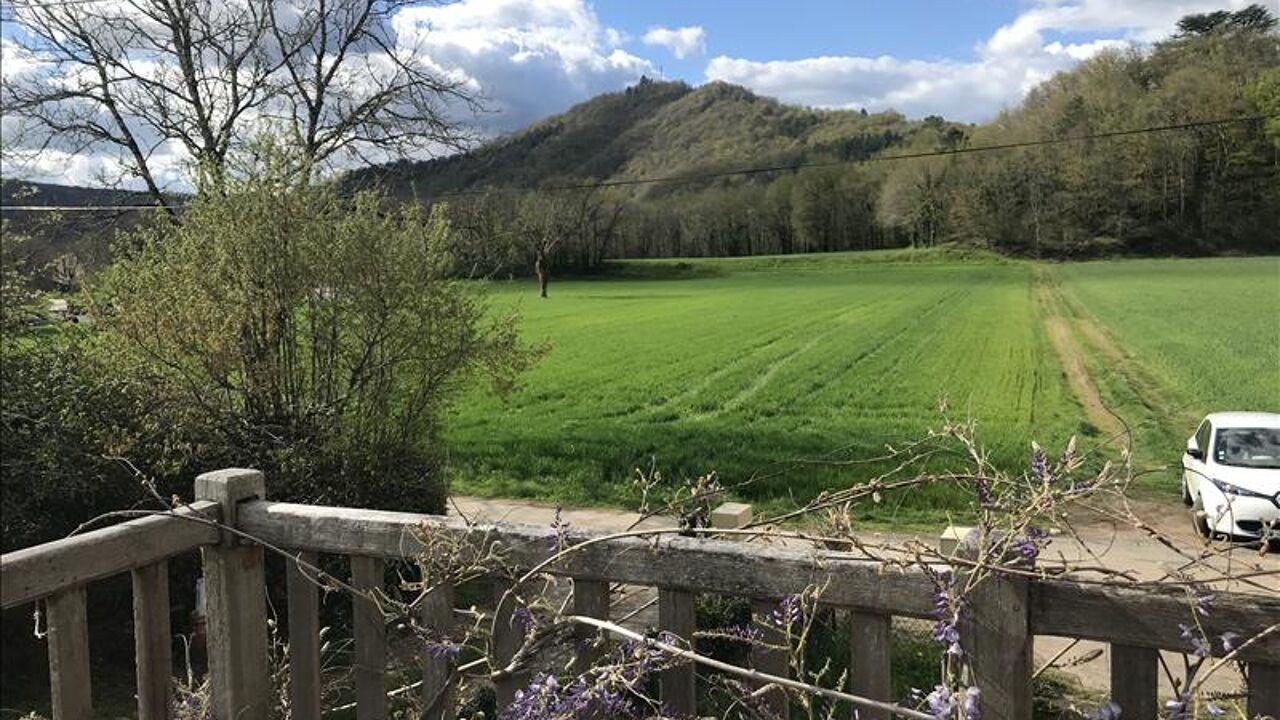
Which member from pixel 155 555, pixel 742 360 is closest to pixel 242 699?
pixel 155 555

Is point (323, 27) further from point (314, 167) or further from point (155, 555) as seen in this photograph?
point (155, 555)

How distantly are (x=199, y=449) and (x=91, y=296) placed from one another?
2210 mm

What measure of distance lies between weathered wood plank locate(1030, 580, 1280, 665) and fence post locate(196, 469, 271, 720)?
2091mm

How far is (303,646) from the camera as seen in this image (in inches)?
108

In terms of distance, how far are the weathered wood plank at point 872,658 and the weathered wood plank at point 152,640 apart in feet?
5.91

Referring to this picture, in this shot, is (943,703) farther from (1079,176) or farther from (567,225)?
(567,225)

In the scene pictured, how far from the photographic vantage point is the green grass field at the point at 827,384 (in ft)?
53.0

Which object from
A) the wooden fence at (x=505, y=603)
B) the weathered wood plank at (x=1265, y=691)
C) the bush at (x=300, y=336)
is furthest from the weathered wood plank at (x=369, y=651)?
the bush at (x=300, y=336)

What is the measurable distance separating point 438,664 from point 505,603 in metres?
0.28

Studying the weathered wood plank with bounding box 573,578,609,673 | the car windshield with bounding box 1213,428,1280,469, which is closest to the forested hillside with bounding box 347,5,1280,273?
the car windshield with bounding box 1213,428,1280,469

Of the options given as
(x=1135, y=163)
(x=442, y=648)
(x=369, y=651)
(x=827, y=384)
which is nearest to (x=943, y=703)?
(x=442, y=648)

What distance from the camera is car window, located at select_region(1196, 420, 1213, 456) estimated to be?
12281mm

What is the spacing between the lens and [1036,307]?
1710 inches

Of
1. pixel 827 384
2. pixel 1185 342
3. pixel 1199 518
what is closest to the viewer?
pixel 1199 518
